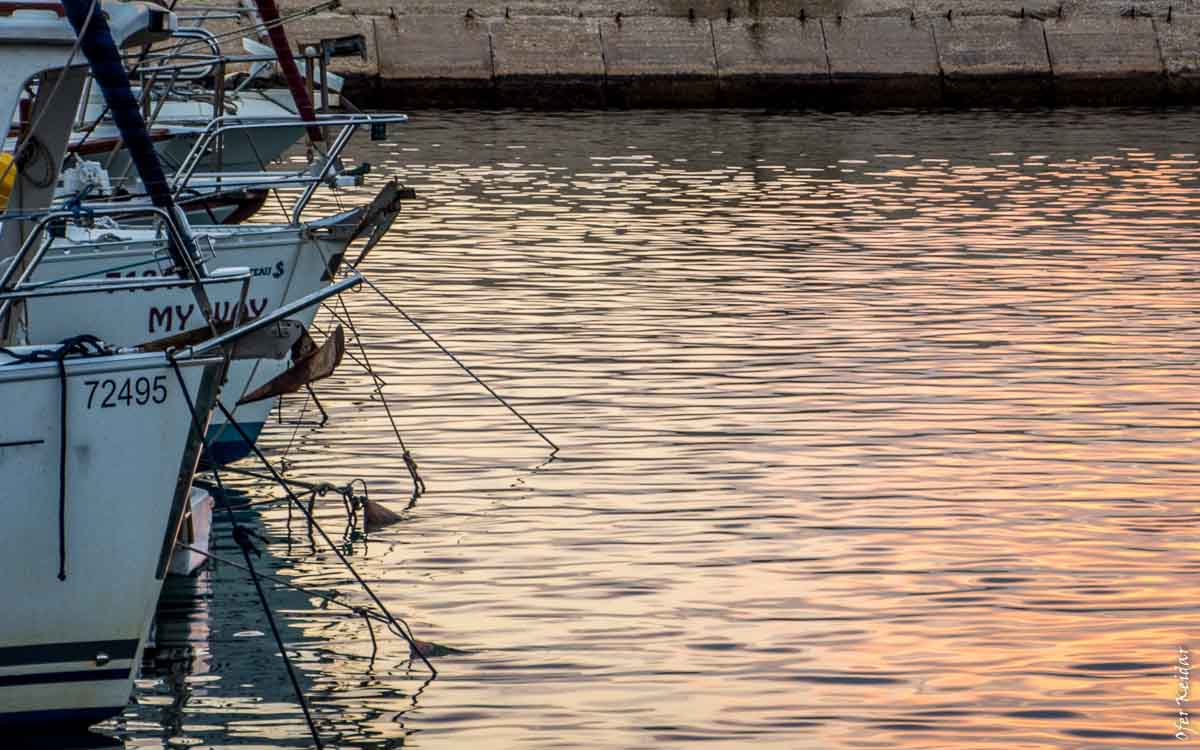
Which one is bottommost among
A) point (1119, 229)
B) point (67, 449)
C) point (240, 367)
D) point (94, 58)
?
point (1119, 229)

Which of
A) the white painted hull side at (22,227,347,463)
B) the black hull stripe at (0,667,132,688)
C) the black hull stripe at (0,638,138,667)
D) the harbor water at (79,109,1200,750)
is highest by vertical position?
the white painted hull side at (22,227,347,463)

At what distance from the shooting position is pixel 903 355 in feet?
71.3

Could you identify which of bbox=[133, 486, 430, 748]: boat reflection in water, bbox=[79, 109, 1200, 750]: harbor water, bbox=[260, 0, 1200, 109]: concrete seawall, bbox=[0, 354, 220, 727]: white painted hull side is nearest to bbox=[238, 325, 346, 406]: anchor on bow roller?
bbox=[79, 109, 1200, 750]: harbor water

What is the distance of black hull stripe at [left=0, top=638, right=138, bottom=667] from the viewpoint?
10641 millimetres

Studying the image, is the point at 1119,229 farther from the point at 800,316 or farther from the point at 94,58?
the point at 94,58

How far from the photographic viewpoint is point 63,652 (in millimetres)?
10727

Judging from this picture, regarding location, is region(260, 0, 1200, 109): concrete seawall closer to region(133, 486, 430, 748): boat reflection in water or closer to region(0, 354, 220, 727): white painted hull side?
region(133, 486, 430, 748): boat reflection in water

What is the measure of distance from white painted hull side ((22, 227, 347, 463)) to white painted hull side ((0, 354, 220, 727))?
151 inches

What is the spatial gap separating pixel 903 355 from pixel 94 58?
11826mm

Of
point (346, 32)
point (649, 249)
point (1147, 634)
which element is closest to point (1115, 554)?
point (1147, 634)

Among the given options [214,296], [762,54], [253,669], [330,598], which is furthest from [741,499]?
[762,54]

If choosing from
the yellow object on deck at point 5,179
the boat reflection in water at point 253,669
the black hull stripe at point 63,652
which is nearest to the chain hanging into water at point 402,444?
the boat reflection in water at point 253,669

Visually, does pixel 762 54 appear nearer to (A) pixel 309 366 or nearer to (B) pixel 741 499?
(B) pixel 741 499

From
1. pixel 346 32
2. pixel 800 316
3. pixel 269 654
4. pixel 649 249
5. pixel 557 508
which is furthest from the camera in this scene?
pixel 346 32
